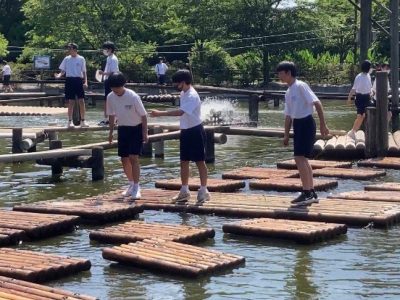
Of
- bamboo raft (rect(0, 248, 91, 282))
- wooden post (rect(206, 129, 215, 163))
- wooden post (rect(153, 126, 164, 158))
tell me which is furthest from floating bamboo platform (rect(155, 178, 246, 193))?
bamboo raft (rect(0, 248, 91, 282))

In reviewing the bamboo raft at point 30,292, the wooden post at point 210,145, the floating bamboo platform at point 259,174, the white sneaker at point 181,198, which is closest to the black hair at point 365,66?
the wooden post at point 210,145

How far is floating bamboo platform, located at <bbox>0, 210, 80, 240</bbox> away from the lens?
35.0 ft

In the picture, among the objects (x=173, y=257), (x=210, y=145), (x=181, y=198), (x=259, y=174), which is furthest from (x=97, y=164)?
(x=173, y=257)

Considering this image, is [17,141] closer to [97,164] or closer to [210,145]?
[97,164]

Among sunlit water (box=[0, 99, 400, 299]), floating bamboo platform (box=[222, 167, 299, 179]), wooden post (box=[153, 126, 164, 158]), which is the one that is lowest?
sunlit water (box=[0, 99, 400, 299])

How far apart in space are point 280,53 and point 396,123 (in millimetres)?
30210

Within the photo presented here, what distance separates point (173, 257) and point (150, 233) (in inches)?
48.2

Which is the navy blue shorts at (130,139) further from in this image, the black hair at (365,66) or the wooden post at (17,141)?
the black hair at (365,66)

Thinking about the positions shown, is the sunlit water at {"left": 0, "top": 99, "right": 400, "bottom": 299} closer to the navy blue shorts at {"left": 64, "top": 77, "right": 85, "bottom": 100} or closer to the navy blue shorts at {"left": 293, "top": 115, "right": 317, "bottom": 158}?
the navy blue shorts at {"left": 293, "top": 115, "right": 317, "bottom": 158}

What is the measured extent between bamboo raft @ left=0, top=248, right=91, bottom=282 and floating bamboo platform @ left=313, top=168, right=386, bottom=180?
7107 millimetres

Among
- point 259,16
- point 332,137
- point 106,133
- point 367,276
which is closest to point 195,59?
point 259,16

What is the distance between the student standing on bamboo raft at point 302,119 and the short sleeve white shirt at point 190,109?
1.08m

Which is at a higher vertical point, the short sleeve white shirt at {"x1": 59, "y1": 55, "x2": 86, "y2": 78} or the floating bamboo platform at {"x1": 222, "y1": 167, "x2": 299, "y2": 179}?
the short sleeve white shirt at {"x1": 59, "y1": 55, "x2": 86, "y2": 78}

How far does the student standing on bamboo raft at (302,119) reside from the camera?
12.0 meters
